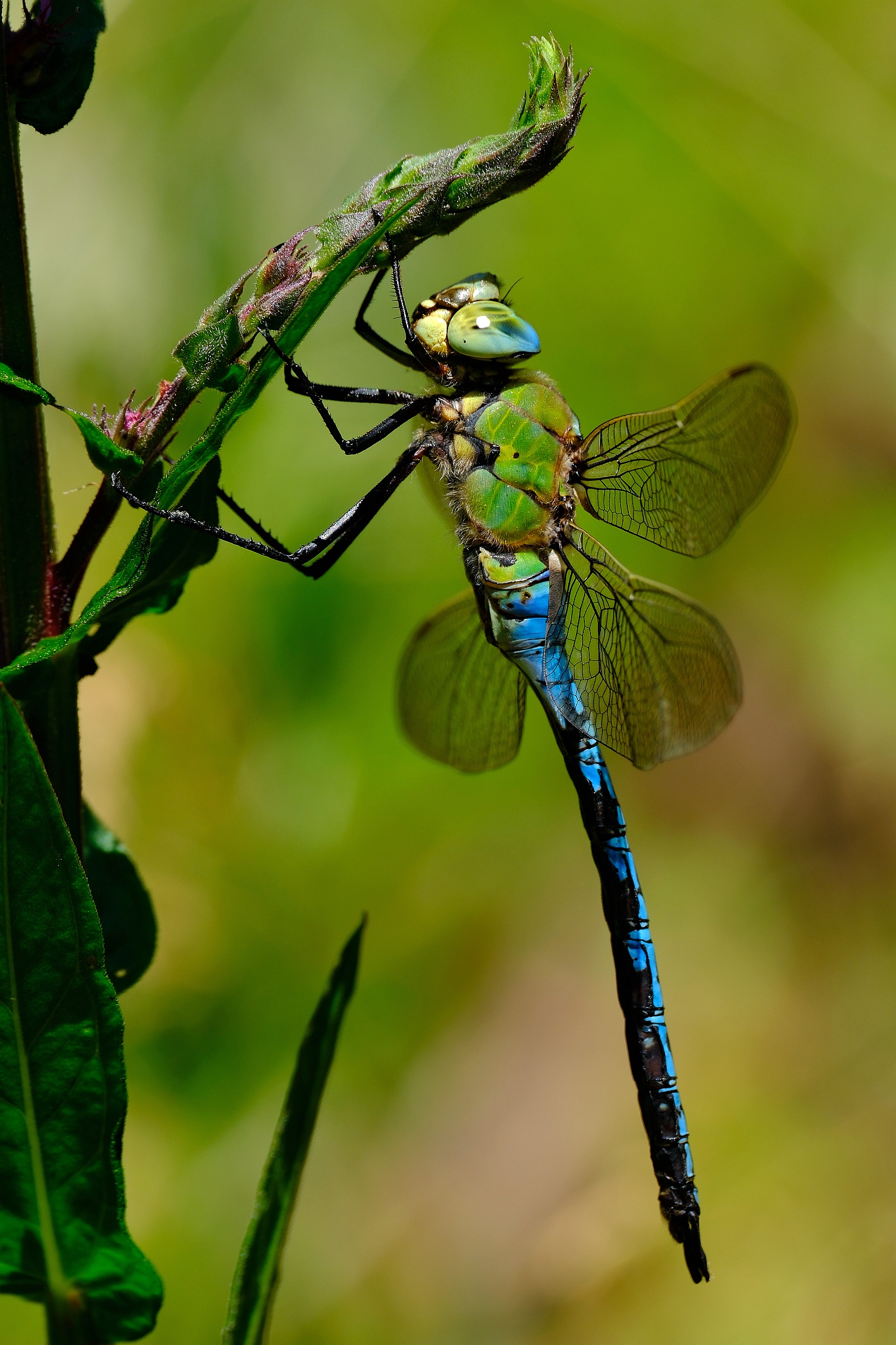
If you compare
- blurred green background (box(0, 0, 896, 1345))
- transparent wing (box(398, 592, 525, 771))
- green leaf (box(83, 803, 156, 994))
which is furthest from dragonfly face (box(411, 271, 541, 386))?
blurred green background (box(0, 0, 896, 1345))

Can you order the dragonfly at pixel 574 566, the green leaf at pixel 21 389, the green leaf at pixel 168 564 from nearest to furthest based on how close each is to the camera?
Answer: the green leaf at pixel 21 389 → the green leaf at pixel 168 564 → the dragonfly at pixel 574 566

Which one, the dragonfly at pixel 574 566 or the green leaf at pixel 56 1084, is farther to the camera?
the dragonfly at pixel 574 566

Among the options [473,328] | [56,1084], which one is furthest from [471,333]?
[56,1084]

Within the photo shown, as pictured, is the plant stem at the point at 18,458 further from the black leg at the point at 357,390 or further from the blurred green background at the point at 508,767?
the blurred green background at the point at 508,767

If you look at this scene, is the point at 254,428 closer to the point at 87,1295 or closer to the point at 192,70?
the point at 192,70

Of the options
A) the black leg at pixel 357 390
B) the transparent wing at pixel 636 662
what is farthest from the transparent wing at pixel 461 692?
the black leg at pixel 357 390

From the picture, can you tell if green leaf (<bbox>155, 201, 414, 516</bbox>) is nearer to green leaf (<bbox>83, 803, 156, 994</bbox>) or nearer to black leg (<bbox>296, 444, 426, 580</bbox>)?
green leaf (<bbox>83, 803, 156, 994</bbox>)

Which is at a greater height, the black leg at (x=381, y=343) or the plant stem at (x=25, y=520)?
the black leg at (x=381, y=343)

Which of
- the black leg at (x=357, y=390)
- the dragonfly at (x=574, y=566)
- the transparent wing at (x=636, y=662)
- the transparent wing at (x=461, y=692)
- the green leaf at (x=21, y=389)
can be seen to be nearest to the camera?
the green leaf at (x=21, y=389)
